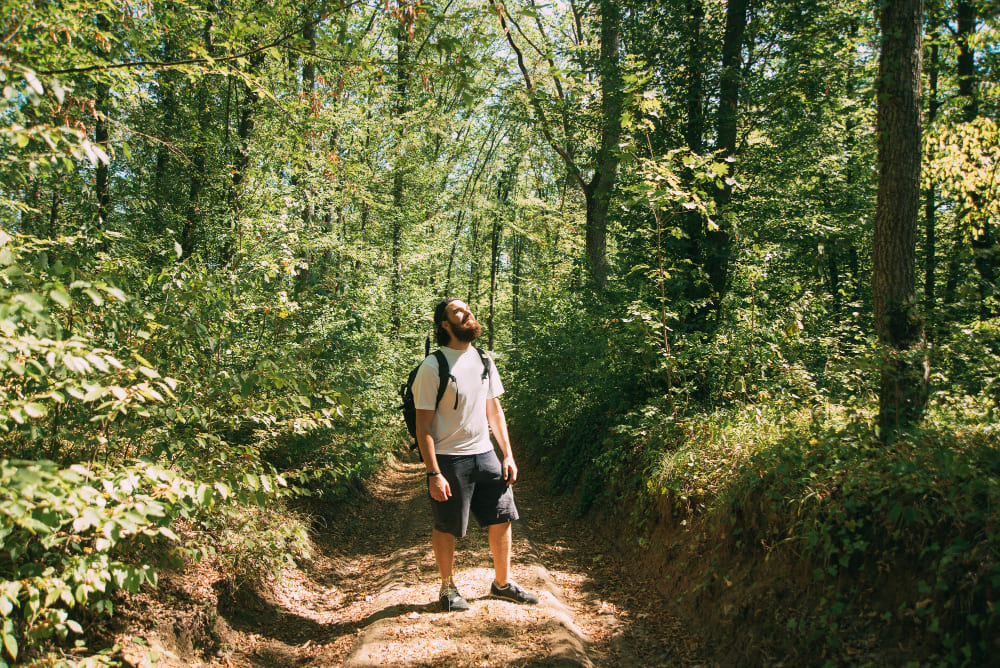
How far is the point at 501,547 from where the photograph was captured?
4777mm

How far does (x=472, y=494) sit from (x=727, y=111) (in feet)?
23.6

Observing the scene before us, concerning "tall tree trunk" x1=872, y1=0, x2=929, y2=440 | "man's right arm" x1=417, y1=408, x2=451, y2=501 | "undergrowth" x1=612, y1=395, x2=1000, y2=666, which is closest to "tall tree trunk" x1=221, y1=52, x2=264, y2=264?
Answer: "man's right arm" x1=417, y1=408, x2=451, y2=501

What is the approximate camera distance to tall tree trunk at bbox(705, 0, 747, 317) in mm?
8352

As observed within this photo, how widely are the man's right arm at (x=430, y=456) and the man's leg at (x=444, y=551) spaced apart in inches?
14.9

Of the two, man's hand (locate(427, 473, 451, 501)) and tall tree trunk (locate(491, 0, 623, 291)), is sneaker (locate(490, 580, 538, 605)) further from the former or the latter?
tall tree trunk (locate(491, 0, 623, 291))

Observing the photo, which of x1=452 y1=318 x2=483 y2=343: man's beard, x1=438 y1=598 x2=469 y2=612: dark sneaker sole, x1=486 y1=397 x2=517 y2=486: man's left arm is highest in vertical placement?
x1=452 y1=318 x2=483 y2=343: man's beard

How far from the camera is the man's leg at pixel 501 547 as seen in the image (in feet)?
15.5

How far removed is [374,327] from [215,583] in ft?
18.5

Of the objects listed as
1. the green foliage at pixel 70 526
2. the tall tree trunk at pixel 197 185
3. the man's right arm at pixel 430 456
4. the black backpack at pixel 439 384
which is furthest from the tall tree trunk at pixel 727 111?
the tall tree trunk at pixel 197 185

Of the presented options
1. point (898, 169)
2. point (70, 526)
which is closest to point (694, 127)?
point (898, 169)

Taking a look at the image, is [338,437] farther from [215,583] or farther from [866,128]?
[866,128]

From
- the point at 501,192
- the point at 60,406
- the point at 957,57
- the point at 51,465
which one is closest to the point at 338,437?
the point at 60,406

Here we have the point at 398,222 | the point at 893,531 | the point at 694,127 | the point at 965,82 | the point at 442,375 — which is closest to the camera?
the point at 893,531

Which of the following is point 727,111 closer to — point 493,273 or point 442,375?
point 442,375
